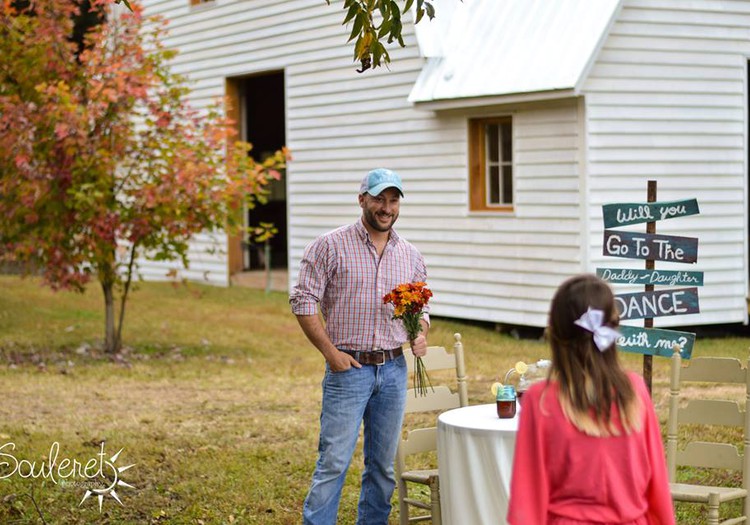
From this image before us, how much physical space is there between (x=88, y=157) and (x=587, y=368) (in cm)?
1000

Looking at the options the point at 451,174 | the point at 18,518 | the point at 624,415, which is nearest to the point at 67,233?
the point at 451,174

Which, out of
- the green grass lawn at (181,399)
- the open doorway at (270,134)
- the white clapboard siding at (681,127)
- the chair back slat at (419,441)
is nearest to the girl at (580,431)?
the chair back slat at (419,441)

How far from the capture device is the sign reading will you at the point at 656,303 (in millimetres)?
6730

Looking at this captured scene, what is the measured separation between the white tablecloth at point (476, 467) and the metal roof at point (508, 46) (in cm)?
863

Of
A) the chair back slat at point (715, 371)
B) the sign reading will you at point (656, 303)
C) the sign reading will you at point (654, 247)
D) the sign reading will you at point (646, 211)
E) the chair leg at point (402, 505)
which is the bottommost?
the chair leg at point (402, 505)

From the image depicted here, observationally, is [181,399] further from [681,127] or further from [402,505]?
[681,127]

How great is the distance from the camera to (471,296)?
50.0 ft

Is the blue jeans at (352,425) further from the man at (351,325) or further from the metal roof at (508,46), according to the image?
the metal roof at (508,46)

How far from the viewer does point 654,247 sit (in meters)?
6.82

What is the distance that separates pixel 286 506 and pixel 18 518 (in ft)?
5.25

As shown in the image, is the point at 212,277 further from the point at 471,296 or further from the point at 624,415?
the point at 624,415

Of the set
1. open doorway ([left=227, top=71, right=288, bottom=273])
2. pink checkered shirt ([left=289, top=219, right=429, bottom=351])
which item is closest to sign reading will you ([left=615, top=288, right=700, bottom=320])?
pink checkered shirt ([left=289, top=219, right=429, bottom=351])

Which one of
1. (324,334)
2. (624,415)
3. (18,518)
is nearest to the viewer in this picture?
(624,415)

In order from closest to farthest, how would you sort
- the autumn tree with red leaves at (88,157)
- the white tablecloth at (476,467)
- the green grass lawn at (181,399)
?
the white tablecloth at (476,467) < the green grass lawn at (181,399) < the autumn tree with red leaves at (88,157)
